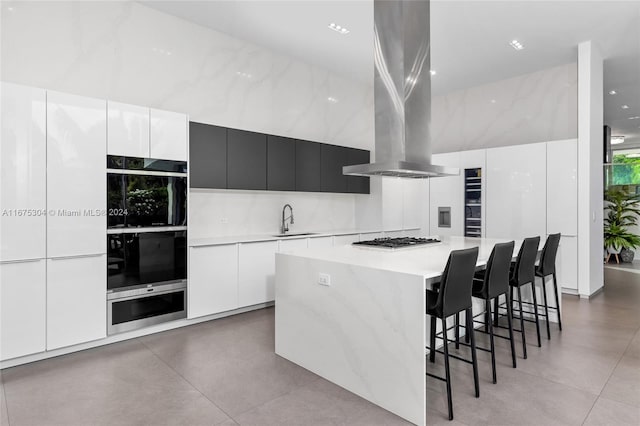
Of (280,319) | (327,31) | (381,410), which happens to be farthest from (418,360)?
(327,31)

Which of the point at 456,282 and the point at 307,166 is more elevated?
the point at 307,166

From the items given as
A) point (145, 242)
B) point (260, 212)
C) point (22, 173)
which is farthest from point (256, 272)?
point (22, 173)

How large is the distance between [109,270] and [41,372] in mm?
880

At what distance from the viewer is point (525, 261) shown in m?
3.22

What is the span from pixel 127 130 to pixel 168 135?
372 millimetres

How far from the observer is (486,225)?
5.78m

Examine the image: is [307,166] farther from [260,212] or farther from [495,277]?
[495,277]

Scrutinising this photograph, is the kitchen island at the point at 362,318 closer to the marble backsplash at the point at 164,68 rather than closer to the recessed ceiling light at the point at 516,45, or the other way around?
the marble backsplash at the point at 164,68

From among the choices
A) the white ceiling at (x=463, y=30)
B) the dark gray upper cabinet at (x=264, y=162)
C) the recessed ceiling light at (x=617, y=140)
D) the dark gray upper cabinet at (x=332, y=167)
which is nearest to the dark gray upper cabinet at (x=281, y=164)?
the dark gray upper cabinet at (x=264, y=162)

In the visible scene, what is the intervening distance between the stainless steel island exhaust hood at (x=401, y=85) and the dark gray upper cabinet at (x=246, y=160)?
63.4 inches

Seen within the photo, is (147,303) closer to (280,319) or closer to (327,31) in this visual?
(280,319)

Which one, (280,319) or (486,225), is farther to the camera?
(486,225)

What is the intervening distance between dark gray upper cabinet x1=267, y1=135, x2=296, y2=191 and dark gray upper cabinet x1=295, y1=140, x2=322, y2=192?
9cm

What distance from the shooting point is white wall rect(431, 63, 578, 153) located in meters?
5.64
